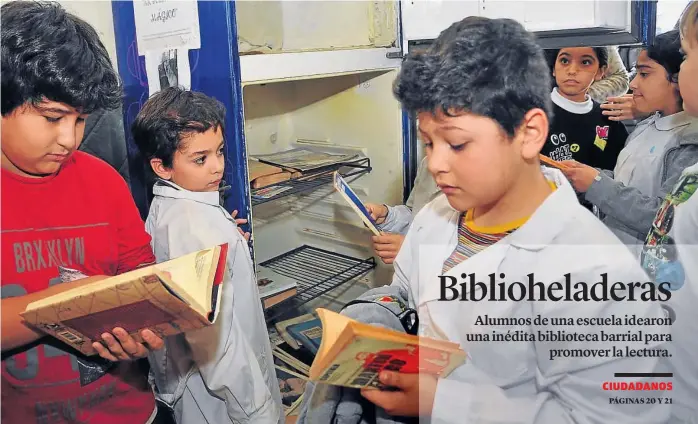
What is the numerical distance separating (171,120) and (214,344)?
445 mm

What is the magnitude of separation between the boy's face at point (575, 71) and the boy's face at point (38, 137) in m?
0.82

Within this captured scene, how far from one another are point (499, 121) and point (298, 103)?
87cm

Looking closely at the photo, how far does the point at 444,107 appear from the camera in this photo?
0.79 metres

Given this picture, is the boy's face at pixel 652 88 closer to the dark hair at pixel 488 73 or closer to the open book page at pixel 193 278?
the dark hair at pixel 488 73

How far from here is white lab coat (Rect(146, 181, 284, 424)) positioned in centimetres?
103

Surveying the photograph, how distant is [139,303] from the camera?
0.79 metres

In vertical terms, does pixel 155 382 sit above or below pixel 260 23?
below

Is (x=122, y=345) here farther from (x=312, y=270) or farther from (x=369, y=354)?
(x=312, y=270)

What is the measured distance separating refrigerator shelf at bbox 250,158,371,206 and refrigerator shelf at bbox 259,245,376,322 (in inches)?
7.9

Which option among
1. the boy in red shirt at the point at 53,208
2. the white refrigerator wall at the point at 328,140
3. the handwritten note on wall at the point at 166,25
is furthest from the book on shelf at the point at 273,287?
the handwritten note on wall at the point at 166,25

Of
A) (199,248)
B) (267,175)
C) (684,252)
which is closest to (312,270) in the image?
(267,175)

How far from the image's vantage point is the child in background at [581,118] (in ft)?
3.02

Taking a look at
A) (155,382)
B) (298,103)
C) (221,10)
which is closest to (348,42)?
(298,103)

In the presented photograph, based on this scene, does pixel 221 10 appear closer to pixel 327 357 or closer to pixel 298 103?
pixel 298 103
